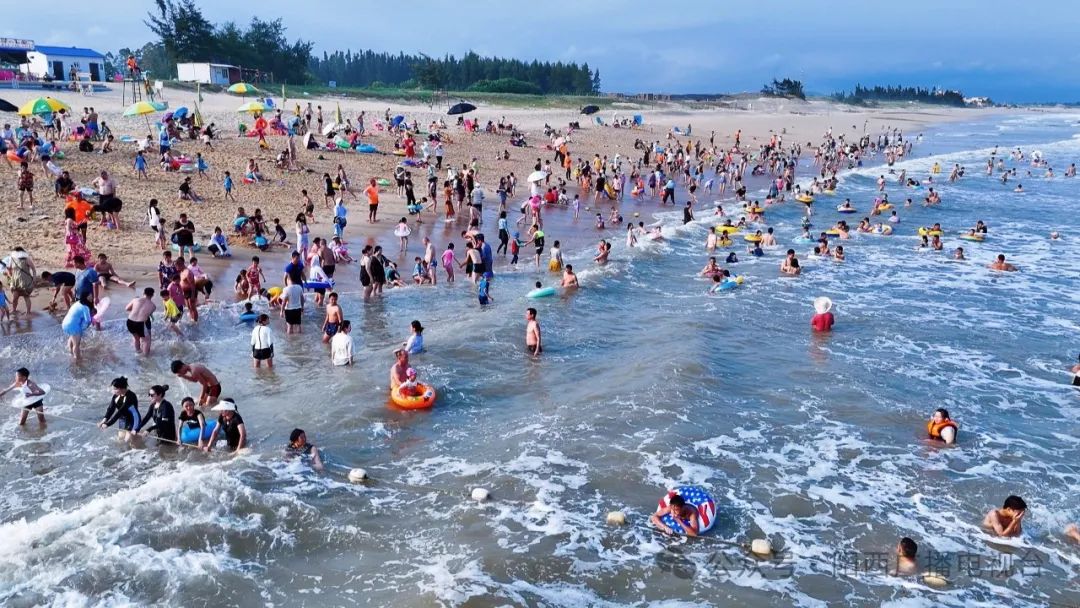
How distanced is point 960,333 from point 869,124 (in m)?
72.3

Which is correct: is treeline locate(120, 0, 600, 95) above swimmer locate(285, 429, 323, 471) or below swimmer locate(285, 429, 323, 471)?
above

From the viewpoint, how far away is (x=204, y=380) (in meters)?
9.94

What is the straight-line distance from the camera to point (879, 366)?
42.2 feet

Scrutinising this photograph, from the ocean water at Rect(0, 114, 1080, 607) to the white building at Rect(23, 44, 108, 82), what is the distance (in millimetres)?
37006

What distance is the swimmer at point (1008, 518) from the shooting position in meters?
7.94

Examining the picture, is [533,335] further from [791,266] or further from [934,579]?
[791,266]

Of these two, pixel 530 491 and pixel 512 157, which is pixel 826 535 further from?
pixel 512 157

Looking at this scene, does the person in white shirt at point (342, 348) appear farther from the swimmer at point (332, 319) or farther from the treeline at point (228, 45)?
the treeline at point (228, 45)

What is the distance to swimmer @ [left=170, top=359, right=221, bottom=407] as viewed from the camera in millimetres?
9758

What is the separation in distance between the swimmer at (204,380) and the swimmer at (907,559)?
8.32 m

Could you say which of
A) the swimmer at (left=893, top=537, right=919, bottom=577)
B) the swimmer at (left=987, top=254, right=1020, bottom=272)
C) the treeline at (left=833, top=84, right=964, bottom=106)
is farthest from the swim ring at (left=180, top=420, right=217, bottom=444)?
the treeline at (left=833, top=84, right=964, bottom=106)

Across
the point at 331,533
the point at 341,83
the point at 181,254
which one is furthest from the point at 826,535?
the point at 341,83

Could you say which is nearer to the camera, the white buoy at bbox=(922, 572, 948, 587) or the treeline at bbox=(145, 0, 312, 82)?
the white buoy at bbox=(922, 572, 948, 587)

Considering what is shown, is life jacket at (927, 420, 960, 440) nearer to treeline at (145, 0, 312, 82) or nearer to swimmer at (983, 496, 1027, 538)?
swimmer at (983, 496, 1027, 538)
